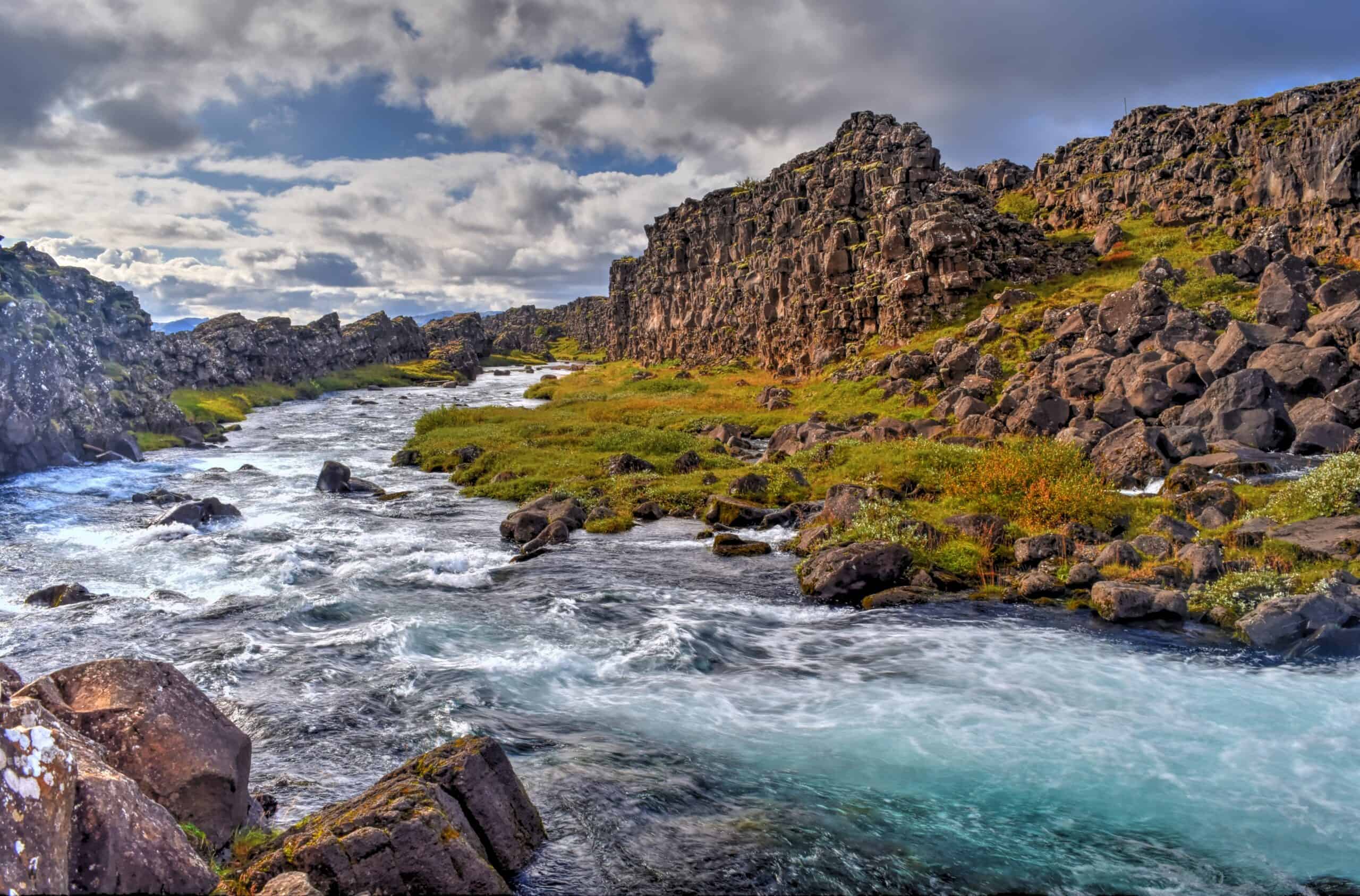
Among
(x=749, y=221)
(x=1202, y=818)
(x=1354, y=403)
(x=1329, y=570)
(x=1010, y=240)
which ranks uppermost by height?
(x=749, y=221)

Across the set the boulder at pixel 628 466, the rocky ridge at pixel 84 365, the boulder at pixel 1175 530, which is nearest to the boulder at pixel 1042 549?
the boulder at pixel 1175 530

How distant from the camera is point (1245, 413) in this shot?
36.0 meters

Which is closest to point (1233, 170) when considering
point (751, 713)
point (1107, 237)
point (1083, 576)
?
point (1107, 237)

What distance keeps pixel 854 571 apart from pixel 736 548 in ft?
19.8

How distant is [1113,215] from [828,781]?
328 feet

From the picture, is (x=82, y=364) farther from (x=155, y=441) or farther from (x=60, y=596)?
(x=60, y=596)

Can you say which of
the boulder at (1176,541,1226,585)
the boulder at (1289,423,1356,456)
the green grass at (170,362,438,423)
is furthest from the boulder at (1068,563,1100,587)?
the green grass at (170,362,438,423)

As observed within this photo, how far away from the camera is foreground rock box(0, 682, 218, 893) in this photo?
5902mm

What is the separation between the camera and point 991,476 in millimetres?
31422

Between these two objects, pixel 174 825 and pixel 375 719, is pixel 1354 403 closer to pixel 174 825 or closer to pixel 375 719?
pixel 375 719

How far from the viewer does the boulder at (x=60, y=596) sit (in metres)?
23.5

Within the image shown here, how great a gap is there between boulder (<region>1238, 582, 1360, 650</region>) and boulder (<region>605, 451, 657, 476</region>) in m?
29.6

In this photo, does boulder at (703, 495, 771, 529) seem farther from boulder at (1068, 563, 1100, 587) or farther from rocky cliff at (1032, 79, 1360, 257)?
rocky cliff at (1032, 79, 1360, 257)

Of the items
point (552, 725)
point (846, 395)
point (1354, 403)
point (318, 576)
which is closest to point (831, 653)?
point (552, 725)
